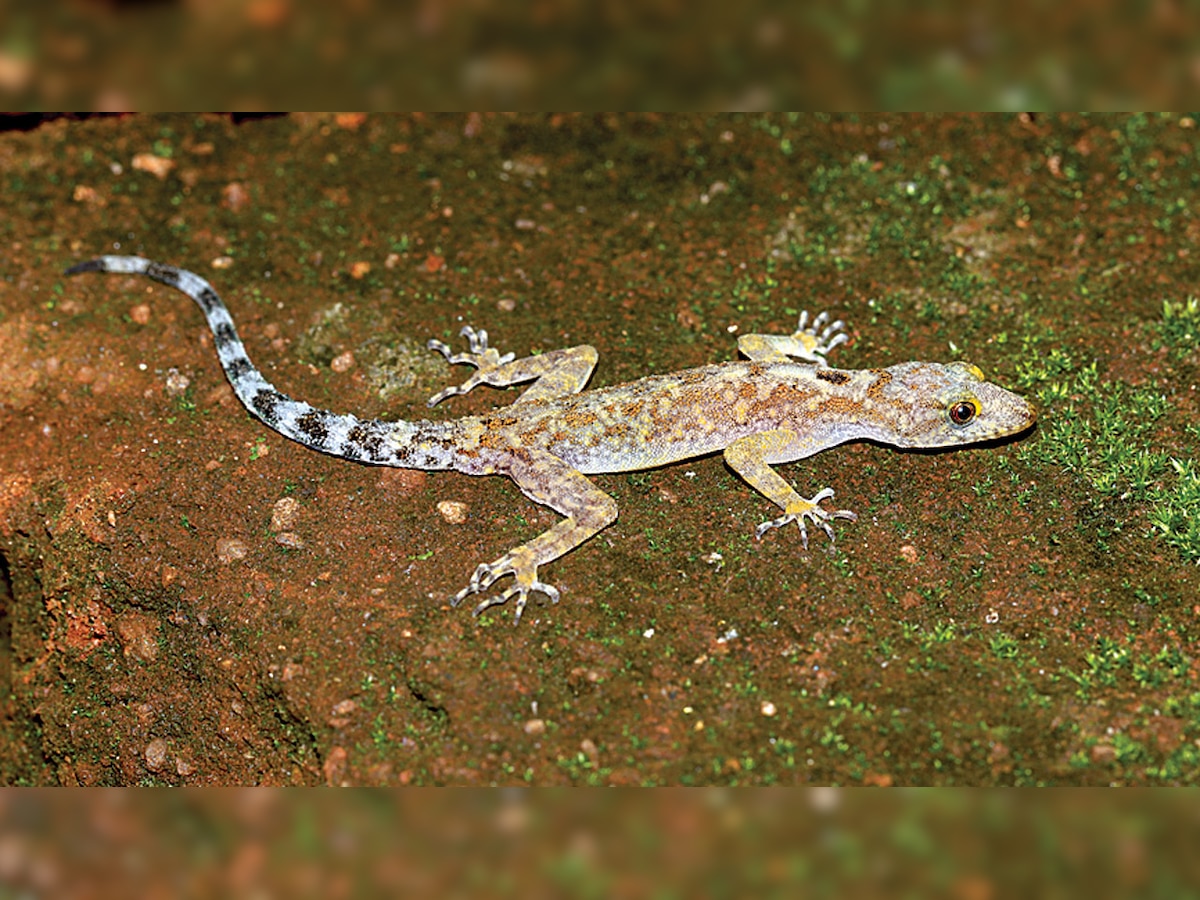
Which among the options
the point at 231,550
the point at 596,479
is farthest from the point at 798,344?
the point at 231,550

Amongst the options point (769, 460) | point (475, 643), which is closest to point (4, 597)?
point (475, 643)

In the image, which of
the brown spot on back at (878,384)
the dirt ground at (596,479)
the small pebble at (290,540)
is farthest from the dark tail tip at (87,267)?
the brown spot on back at (878,384)

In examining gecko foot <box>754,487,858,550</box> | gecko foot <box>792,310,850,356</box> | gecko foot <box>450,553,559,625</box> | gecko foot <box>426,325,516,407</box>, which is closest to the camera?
gecko foot <box>450,553,559,625</box>

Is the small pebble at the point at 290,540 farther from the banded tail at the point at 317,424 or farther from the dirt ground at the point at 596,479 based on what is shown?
the banded tail at the point at 317,424

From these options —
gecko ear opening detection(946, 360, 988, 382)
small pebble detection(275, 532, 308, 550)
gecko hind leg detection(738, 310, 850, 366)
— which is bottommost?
small pebble detection(275, 532, 308, 550)

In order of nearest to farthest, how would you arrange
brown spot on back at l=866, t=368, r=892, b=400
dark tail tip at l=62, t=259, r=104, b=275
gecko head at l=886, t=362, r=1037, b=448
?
gecko head at l=886, t=362, r=1037, b=448
brown spot on back at l=866, t=368, r=892, b=400
dark tail tip at l=62, t=259, r=104, b=275

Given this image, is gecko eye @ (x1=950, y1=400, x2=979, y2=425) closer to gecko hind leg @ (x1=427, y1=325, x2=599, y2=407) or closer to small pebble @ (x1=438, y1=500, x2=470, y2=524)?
gecko hind leg @ (x1=427, y1=325, x2=599, y2=407)

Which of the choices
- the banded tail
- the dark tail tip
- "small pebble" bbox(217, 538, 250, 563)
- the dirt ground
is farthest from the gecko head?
the dark tail tip
